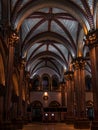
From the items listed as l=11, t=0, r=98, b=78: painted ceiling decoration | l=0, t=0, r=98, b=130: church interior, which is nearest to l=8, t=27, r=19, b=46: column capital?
l=0, t=0, r=98, b=130: church interior

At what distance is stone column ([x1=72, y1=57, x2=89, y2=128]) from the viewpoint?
838 inches

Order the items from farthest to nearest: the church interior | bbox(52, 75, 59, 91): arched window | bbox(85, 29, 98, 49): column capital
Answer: bbox(52, 75, 59, 91): arched window, bbox(85, 29, 98, 49): column capital, the church interior

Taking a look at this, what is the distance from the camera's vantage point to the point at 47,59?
130 feet

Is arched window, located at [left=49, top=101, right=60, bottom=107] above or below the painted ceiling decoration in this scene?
below

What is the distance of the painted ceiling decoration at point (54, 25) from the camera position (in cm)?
1761

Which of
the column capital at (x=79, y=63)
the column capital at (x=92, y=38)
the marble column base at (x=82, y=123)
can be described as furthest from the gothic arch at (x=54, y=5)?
the marble column base at (x=82, y=123)

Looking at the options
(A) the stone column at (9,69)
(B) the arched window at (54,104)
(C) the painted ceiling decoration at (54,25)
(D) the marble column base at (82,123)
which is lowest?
(D) the marble column base at (82,123)

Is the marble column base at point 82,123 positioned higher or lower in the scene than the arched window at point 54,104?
lower

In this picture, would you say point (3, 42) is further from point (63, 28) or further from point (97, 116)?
point (63, 28)

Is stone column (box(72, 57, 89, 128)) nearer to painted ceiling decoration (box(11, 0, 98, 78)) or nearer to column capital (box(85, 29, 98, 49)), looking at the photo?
painted ceiling decoration (box(11, 0, 98, 78))

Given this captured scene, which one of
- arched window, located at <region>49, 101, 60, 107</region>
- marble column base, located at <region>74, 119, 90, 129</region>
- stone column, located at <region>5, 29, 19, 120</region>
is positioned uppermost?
stone column, located at <region>5, 29, 19, 120</region>

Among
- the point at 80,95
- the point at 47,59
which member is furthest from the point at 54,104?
the point at 80,95

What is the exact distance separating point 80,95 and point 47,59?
1847cm

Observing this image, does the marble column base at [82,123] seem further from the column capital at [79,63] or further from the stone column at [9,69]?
the stone column at [9,69]
